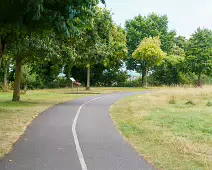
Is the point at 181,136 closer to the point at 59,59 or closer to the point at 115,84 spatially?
the point at 59,59

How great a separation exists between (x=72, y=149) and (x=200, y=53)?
4708 centimetres

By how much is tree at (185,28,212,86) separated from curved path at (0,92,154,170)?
40.7m

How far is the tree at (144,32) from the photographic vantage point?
202 feet

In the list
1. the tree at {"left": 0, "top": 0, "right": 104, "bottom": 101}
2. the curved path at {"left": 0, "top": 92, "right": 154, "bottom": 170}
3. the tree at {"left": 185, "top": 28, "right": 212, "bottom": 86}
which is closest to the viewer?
the tree at {"left": 0, "top": 0, "right": 104, "bottom": 101}

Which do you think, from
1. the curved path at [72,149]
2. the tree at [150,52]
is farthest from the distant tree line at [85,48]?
the curved path at [72,149]

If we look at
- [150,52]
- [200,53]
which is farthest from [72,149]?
[200,53]

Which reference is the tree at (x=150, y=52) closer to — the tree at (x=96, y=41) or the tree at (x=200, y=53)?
the tree at (x=200, y=53)

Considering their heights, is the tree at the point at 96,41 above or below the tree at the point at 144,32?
below

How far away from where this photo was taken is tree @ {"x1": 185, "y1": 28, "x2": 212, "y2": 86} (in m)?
53.6

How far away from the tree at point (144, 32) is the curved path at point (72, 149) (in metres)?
46.2

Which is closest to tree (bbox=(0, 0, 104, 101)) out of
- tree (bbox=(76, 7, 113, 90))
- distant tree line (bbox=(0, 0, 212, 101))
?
distant tree line (bbox=(0, 0, 212, 101))

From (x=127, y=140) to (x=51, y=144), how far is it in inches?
99.6

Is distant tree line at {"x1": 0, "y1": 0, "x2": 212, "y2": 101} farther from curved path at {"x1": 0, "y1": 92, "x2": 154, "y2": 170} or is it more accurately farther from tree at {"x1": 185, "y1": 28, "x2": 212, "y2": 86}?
curved path at {"x1": 0, "y1": 92, "x2": 154, "y2": 170}

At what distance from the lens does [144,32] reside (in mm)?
63375
